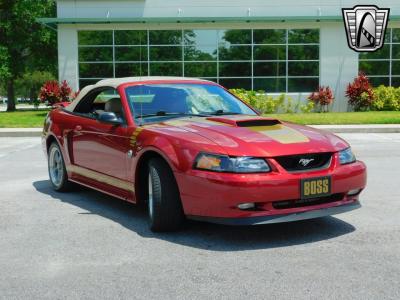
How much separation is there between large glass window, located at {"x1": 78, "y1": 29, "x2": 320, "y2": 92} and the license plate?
23.3 m

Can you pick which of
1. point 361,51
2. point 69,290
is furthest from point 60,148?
point 361,51

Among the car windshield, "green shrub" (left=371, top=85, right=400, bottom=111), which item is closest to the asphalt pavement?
the car windshield

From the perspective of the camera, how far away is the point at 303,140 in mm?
5230

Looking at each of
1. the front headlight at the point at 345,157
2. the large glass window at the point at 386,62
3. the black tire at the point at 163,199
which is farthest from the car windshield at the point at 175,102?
the large glass window at the point at 386,62

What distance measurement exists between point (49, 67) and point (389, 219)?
4025cm

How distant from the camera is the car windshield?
6234mm

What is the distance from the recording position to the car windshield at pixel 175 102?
245 inches

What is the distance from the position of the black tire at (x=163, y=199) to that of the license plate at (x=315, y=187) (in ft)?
3.67

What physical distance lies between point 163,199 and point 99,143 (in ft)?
5.00

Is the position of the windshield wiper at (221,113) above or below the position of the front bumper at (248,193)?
above

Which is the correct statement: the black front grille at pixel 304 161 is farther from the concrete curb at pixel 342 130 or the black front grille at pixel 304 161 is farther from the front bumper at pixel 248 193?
the concrete curb at pixel 342 130

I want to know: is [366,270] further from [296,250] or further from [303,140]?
[303,140]

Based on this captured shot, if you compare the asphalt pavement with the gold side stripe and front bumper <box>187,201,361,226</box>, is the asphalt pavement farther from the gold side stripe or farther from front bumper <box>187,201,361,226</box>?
the gold side stripe

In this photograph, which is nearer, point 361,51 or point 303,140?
point 303,140
